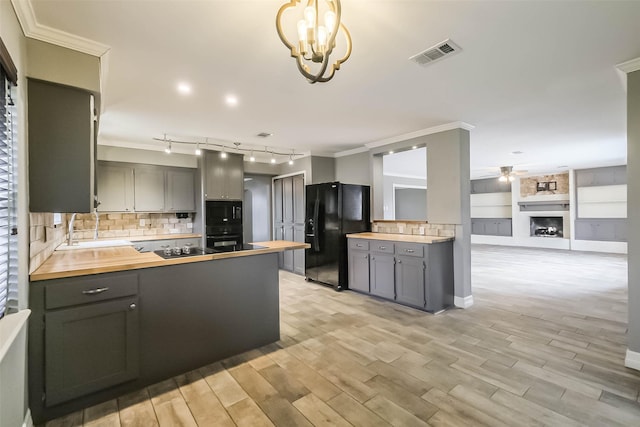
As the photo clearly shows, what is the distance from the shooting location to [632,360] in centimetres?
238

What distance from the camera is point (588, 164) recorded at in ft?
26.2

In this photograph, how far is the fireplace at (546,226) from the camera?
941cm

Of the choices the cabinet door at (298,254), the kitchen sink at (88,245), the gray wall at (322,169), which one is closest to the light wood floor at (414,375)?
the kitchen sink at (88,245)

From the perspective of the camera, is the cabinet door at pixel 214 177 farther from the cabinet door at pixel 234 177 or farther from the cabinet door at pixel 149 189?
the cabinet door at pixel 149 189

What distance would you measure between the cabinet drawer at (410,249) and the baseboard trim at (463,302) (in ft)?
2.94

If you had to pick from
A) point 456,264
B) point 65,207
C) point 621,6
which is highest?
point 621,6

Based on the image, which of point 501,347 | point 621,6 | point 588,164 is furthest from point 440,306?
point 588,164

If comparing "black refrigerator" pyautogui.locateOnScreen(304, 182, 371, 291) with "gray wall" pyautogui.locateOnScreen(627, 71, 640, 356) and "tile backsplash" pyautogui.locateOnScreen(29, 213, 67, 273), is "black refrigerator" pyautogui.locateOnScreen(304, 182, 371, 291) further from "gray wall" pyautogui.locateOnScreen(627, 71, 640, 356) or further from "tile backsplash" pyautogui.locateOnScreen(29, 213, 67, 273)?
"tile backsplash" pyautogui.locateOnScreen(29, 213, 67, 273)

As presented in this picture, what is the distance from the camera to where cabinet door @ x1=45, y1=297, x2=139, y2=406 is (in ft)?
6.05

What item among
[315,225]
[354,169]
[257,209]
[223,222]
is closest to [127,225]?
[223,222]

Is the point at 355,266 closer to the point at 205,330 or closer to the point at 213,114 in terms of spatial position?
the point at 205,330

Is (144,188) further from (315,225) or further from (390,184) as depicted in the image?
(390,184)

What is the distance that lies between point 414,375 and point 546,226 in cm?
1004

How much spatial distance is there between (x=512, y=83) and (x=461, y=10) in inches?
55.5
